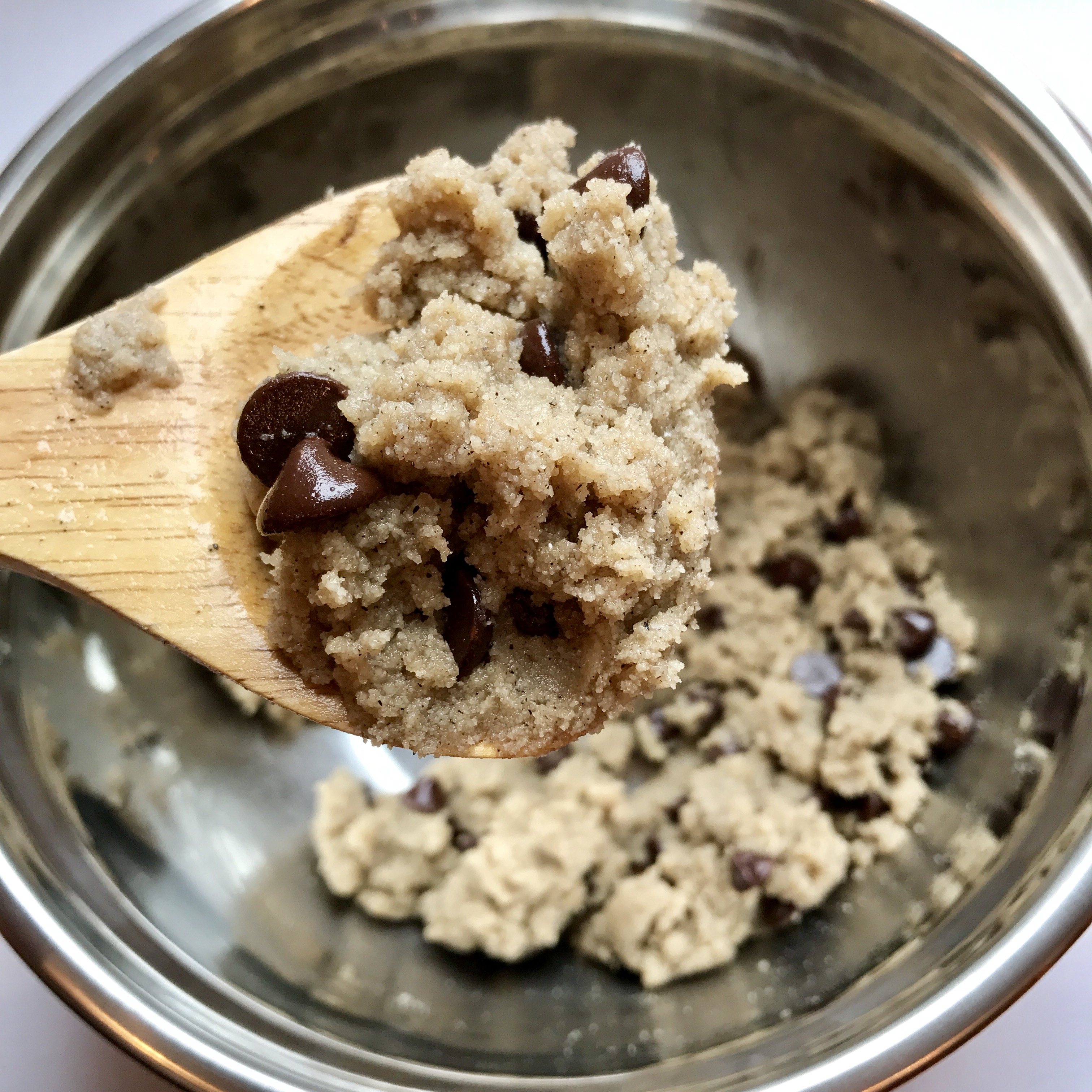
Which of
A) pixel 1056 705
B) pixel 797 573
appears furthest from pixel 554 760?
pixel 1056 705

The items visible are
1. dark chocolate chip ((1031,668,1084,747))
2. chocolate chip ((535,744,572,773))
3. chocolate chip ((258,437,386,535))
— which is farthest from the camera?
chocolate chip ((535,744,572,773))

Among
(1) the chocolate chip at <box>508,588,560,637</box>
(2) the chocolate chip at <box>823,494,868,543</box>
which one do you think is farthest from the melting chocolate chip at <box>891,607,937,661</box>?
(1) the chocolate chip at <box>508,588,560,637</box>

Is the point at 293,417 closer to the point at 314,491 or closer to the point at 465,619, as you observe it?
the point at 314,491

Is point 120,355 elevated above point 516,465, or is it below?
above

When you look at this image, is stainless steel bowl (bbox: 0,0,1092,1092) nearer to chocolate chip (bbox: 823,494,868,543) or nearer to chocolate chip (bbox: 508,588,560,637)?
chocolate chip (bbox: 823,494,868,543)

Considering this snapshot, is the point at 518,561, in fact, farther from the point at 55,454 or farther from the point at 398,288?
the point at 55,454

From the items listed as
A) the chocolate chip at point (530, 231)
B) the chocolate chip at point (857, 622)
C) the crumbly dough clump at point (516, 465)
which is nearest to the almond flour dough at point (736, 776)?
the chocolate chip at point (857, 622)
